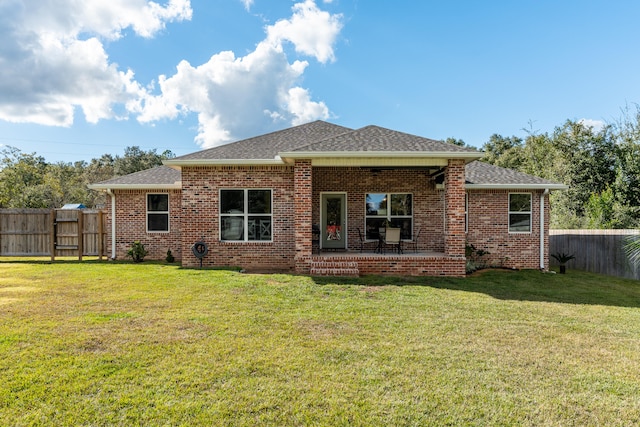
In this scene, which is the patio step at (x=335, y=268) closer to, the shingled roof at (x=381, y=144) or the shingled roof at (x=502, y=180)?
the shingled roof at (x=381, y=144)

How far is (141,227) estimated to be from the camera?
1318cm

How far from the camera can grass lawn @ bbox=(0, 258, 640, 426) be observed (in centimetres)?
301

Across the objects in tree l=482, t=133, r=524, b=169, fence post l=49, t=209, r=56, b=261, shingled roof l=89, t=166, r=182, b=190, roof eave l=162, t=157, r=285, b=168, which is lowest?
fence post l=49, t=209, r=56, b=261

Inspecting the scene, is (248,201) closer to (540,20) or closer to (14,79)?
(540,20)

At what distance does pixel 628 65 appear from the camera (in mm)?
19047

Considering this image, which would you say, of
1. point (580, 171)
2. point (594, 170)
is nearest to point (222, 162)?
point (580, 171)

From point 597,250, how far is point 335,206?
30.6ft

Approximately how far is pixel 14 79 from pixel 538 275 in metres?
23.9

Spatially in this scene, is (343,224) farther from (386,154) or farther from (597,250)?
(597,250)

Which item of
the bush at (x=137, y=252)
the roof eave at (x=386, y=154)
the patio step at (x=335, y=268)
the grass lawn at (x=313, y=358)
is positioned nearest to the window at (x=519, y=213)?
the roof eave at (x=386, y=154)

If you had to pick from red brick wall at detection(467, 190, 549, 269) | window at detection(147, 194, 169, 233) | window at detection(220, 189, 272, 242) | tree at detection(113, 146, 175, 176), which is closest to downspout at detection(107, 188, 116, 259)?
window at detection(147, 194, 169, 233)

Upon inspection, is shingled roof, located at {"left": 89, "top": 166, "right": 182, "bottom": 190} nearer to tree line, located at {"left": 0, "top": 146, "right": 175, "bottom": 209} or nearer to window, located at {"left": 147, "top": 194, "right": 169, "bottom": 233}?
window, located at {"left": 147, "top": 194, "right": 169, "bottom": 233}

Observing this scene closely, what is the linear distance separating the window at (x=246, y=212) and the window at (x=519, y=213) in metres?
8.20

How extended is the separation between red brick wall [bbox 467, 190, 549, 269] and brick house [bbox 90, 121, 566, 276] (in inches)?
1.3
